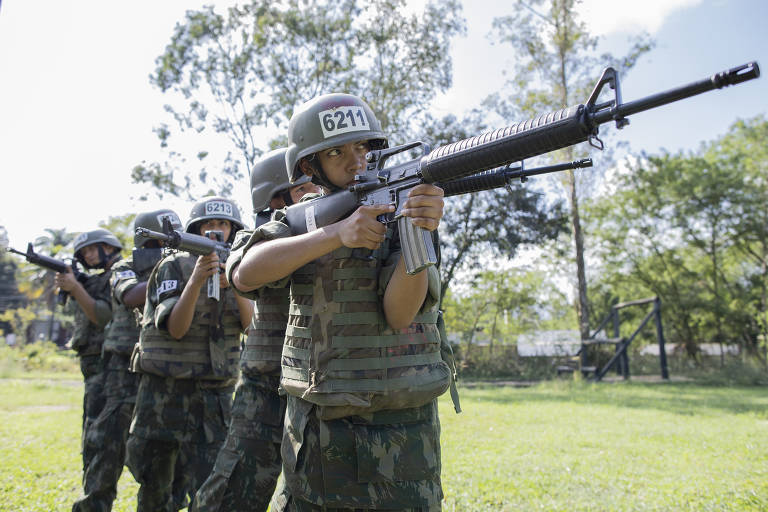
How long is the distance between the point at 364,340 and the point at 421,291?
0.29 meters

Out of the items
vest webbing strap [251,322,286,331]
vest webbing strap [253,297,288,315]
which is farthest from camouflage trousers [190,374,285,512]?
vest webbing strap [253,297,288,315]

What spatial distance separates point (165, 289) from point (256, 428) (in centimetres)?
139

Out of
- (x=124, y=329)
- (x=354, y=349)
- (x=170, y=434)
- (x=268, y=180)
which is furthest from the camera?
(x=124, y=329)

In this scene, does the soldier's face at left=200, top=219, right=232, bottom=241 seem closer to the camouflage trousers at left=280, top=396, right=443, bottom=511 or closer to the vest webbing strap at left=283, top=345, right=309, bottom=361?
the vest webbing strap at left=283, top=345, right=309, bottom=361

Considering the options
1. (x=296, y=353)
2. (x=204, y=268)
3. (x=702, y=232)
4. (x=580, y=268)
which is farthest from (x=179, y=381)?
(x=702, y=232)

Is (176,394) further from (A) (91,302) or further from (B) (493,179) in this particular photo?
(B) (493,179)

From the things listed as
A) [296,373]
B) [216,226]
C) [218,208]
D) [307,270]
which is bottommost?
[296,373]

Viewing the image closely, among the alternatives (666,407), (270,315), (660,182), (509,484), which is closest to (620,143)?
(660,182)

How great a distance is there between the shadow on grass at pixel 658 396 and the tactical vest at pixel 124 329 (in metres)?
8.95

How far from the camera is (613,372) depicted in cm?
2084

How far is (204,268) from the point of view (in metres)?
3.65

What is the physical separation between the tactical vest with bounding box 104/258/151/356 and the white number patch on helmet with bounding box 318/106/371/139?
10.2 feet

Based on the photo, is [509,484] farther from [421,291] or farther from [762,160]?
[762,160]

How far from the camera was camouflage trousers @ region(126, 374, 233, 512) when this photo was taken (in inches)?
151
